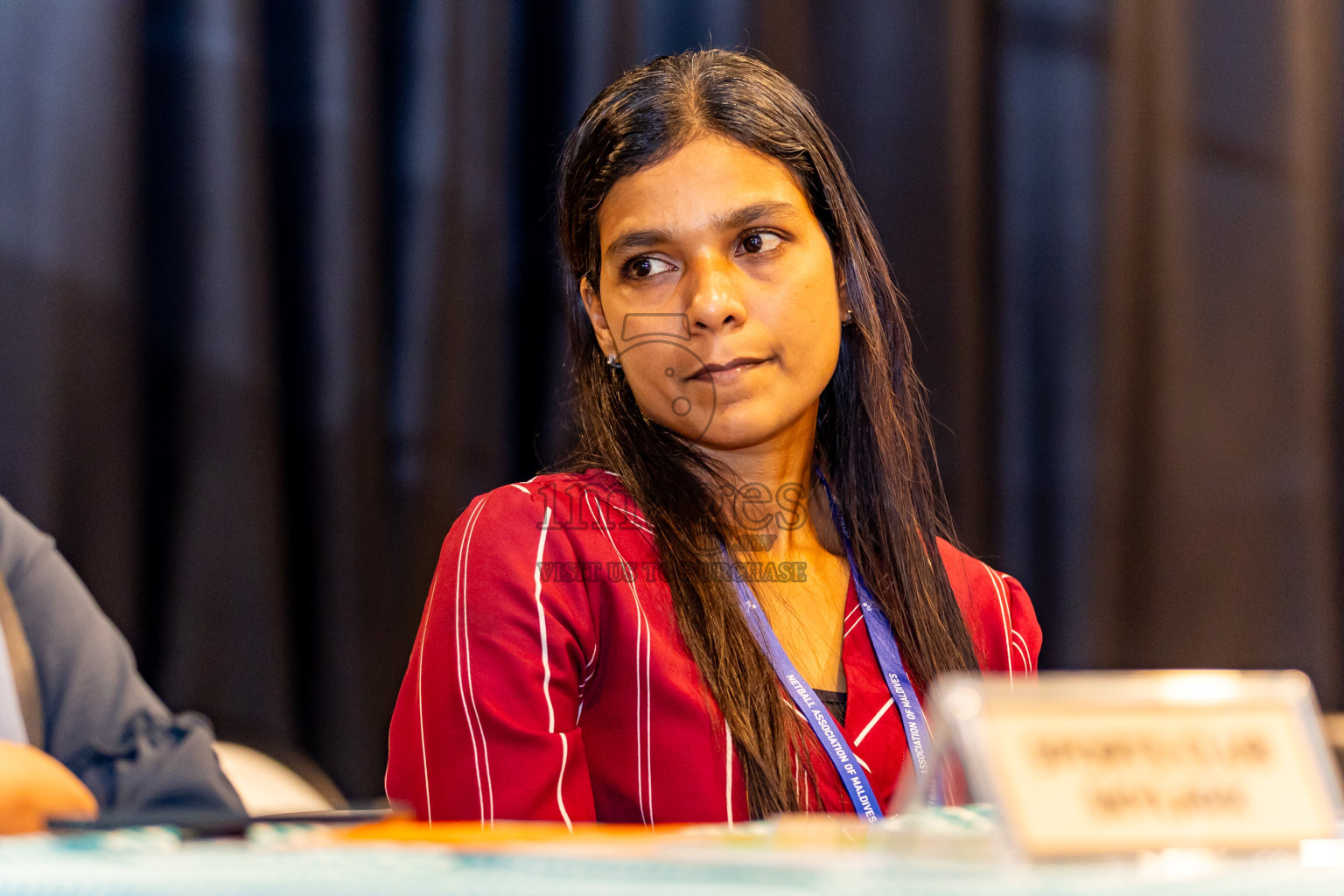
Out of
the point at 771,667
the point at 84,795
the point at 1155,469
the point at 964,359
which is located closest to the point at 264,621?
the point at 771,667

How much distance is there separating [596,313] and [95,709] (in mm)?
600

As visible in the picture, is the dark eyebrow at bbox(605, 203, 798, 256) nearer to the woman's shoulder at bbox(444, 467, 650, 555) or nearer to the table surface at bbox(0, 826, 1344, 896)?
the woman's shoulder at bbox(444, 467, 650, 555)

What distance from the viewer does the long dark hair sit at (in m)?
1.04

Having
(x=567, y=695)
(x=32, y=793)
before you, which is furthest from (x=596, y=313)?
(x=32, y=793)

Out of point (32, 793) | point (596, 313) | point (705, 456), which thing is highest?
point (596, 313)

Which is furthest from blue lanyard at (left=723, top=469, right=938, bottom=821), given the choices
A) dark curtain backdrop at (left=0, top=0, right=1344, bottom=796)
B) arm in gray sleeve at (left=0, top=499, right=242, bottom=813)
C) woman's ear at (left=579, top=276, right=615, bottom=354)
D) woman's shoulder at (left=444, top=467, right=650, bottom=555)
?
dark curtain backdrop at (left=0, top=0, right=1344, bottom=796)

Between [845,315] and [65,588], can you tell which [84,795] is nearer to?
[65,588]

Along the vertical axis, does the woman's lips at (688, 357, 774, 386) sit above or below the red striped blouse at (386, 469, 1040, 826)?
above

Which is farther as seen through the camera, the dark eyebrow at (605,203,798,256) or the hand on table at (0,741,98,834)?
the dark eyebrow at (605,203,798,256)

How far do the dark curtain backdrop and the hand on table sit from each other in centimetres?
Result: 88

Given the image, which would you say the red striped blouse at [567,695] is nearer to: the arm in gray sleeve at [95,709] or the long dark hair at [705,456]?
the long dark hair at [705,456]

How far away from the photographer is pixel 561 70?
6.24 ft

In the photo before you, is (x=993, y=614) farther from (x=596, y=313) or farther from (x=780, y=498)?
(x=596, y=313)

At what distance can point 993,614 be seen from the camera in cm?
120
